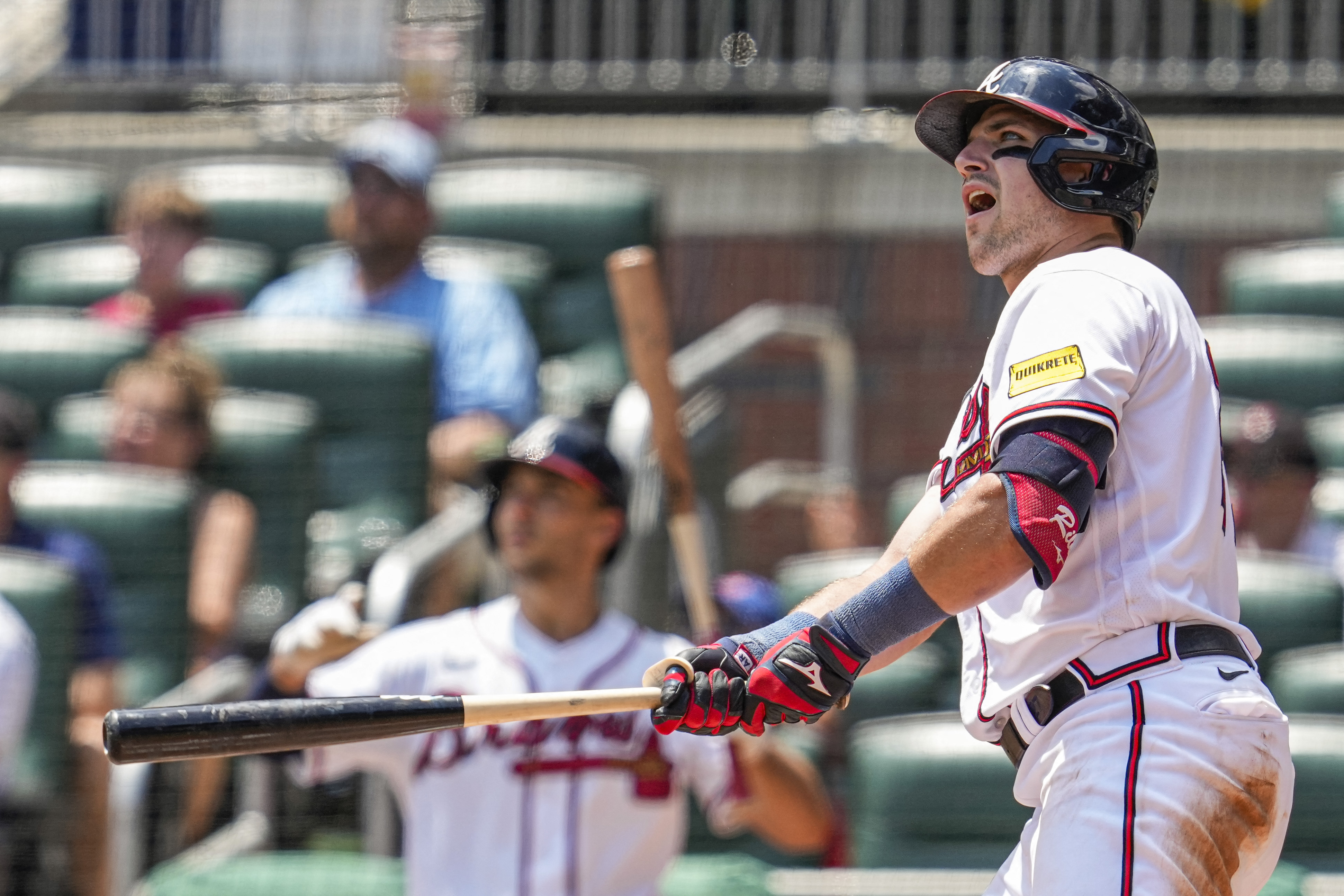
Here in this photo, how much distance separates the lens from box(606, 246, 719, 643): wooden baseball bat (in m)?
3.80

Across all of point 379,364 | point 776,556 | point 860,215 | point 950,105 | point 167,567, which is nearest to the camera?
point 950,105

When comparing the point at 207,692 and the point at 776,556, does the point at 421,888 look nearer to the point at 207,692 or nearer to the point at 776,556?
the point at 207,692

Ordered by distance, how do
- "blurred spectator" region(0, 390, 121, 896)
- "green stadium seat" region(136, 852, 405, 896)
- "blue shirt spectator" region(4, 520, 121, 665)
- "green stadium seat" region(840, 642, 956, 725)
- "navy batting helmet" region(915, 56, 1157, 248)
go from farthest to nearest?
1. "green stadium seat" region(840, 642, 956, 725)
2. "blue shirt spectator" region(4, 520, 121, 665)
3. "blurred spectator" region(0, 390, 121, 896)
4. "green stadium seat" region(136, 852, 405, 896)
5. "navy batting helmet" region(915, 56, 1157, 248)

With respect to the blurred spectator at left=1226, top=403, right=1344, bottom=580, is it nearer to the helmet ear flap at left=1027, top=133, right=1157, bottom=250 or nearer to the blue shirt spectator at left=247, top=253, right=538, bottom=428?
the blue shirt spectator at left=247, top=253, right=538, bottom=428

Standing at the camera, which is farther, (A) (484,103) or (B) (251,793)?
(A) (484,103)

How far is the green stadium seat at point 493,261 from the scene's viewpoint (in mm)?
5605

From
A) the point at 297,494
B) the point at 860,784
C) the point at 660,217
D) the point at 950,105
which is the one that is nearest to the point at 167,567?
the point at 297,494

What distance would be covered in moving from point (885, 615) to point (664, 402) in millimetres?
1777

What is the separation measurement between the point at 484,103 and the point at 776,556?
2.47 m

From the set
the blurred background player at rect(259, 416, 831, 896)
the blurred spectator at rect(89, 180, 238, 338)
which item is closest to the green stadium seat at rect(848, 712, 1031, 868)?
the blurred background player at rect(259, 416, 831, 896)

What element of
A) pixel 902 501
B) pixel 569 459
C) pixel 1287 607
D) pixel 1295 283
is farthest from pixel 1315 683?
pixel 1295 283

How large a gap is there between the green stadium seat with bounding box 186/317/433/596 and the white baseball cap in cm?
49

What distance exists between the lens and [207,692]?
4230 mm

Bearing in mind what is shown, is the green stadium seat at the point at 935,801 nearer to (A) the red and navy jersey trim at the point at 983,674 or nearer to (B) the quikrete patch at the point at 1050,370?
(A) the red and navy jersey trim at the point at 983,674
